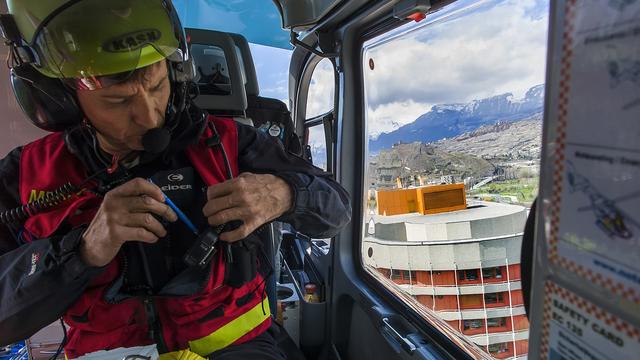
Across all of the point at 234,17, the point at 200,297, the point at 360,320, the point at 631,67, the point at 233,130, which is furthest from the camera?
the point at 234,17

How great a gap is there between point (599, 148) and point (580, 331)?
0.71 feet

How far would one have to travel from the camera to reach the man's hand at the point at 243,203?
1.09 m

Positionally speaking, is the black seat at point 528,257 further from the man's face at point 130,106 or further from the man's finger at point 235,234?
the man's face at point 130,106

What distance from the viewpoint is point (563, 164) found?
1.51ft

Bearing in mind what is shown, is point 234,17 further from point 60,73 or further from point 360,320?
point 360,320

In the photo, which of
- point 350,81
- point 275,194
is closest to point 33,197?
point 275,194

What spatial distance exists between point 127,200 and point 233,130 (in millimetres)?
528

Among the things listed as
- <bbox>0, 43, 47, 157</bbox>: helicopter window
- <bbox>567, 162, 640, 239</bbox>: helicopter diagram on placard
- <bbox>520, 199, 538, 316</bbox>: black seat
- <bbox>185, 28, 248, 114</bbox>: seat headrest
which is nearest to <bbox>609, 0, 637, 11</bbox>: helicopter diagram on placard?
<bbox>567, 162, 640, 239</bbox>: helicopter diagram on placard

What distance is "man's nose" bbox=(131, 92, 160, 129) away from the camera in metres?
1.16

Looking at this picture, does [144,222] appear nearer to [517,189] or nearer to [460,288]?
[517,189]

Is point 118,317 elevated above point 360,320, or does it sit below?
above

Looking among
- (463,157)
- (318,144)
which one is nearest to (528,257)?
(463,157)

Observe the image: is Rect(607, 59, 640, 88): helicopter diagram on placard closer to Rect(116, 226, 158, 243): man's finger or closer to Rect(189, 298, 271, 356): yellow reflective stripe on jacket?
Rect(116, 226, 158, 243): man's finger

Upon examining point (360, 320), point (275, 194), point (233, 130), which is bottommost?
point (360, 320)
